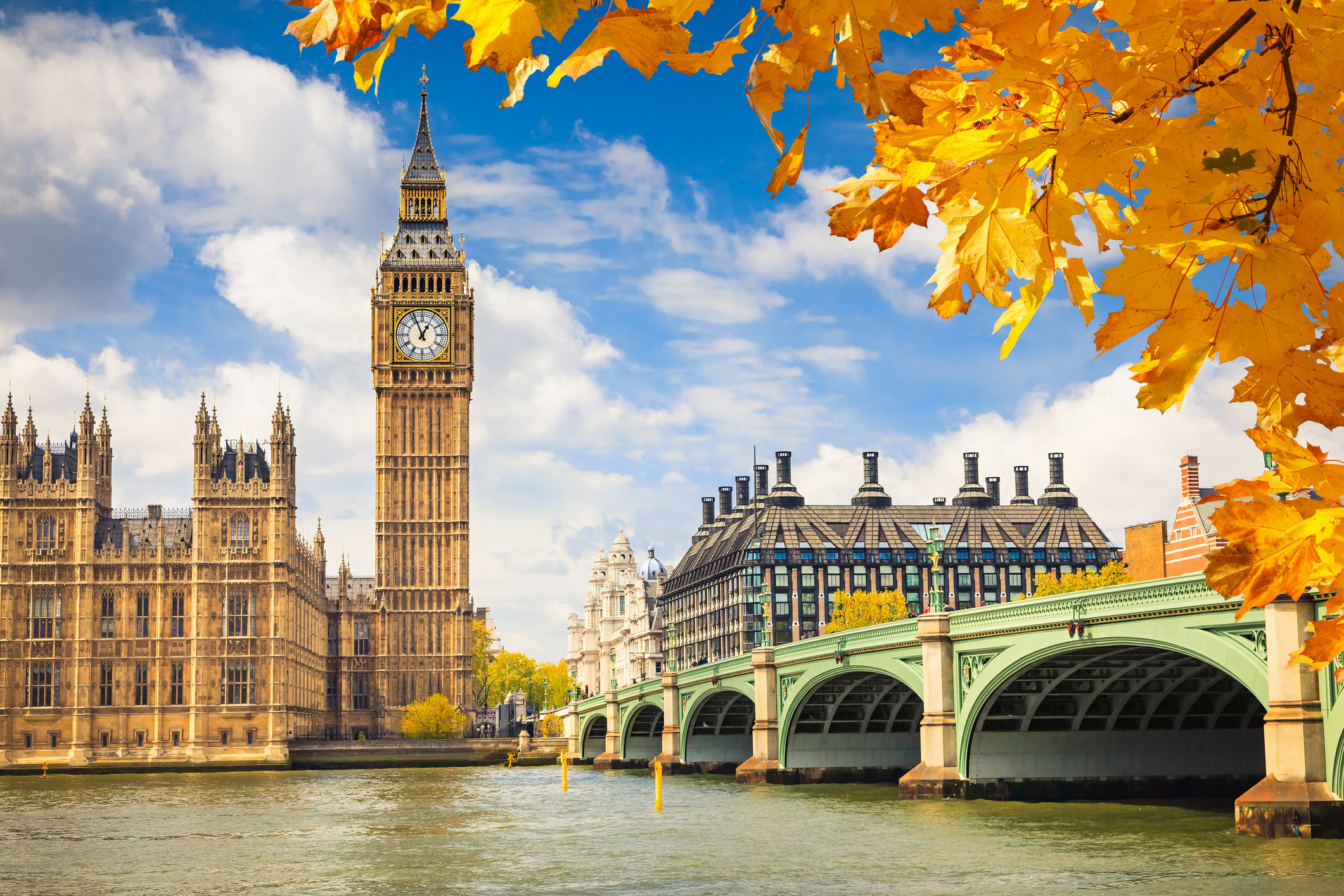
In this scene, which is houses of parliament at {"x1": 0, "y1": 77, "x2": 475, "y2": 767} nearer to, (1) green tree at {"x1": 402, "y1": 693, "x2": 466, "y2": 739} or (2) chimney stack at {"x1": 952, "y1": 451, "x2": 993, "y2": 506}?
(1) green tree at {"x1": 402, "y1": 693, "x2": 466, "y2": 739}

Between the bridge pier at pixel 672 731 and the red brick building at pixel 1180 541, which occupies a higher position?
the red brick building at pixel 1180 541

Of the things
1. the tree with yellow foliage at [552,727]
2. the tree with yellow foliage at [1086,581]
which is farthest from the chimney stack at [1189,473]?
the tree with yellow foliage at [552,727]

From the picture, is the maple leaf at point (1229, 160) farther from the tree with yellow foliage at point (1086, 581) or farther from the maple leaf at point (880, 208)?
the tree with yellow foliage at point (1086, 581)

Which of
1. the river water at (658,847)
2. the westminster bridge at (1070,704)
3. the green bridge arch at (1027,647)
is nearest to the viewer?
the river water at (658,847)

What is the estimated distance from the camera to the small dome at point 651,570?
590 ft

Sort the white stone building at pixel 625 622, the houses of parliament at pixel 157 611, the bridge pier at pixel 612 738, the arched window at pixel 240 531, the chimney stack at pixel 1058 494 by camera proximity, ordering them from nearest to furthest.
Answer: the bridge pier at pixel 612 738, the houses of parliament at pixel 157 611, the arched window at pixel 240 531, the chimney stack at pixel 1058 494, the white stone building at pixel 625 622

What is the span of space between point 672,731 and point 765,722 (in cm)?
1527

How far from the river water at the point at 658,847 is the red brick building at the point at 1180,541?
45.3 feet

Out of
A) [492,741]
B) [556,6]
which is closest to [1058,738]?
[556,6]

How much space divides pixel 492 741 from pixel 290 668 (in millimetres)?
15417

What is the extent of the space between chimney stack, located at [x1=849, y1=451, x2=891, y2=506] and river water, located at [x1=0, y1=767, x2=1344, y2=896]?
78.7m

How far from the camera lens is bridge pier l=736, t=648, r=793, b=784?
57.9m

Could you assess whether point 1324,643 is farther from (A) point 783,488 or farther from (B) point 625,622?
(B) point 625,622

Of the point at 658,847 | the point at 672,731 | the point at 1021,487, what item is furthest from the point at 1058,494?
the point at 658,847
